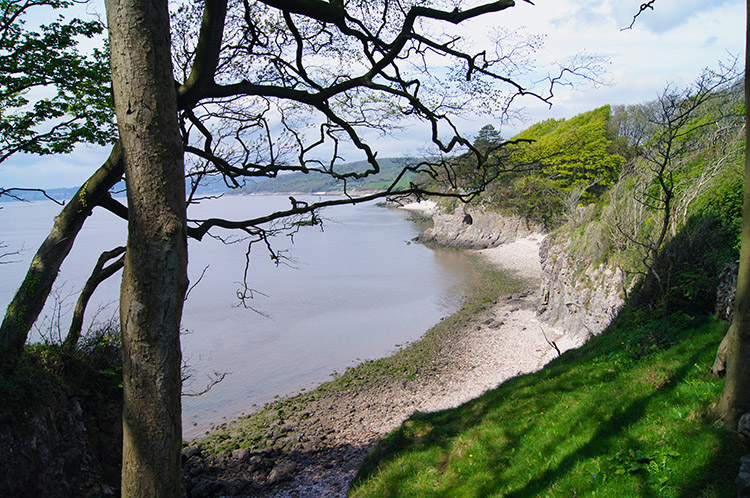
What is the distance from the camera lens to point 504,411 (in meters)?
6.93

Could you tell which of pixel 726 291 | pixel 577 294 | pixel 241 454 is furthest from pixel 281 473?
pixel 577 294

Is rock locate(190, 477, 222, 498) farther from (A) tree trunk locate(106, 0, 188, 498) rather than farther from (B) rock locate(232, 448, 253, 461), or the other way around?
(A) tree trunk locate(106, 0, 188, 498)

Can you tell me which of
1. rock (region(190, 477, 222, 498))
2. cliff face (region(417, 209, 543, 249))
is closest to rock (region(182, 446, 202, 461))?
rock (region(190, 477, 222, 498))

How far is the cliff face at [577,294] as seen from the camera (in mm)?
13484

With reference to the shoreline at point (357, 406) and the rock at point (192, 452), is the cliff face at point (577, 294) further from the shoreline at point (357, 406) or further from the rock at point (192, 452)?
the rock at point (192, 452)

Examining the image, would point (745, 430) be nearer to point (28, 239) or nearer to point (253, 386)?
point (253, 386)

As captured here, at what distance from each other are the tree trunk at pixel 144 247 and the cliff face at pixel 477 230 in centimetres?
4122

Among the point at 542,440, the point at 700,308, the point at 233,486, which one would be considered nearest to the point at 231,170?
the point at 542,440

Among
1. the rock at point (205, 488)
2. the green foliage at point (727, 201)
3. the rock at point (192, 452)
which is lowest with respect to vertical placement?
the rock at point (192, 452)

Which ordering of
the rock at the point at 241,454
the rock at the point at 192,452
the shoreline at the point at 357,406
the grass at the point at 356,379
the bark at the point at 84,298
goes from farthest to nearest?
the grass at the point at 356,379, the rock at the point at 241,454, the rock at the point at 192,452, the shoreline at the point at 357,406, the bark at the point at 84,298

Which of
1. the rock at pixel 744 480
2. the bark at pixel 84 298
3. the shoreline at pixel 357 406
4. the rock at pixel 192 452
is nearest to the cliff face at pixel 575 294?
the shoreline at pixel 357 406

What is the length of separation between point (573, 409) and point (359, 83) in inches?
192

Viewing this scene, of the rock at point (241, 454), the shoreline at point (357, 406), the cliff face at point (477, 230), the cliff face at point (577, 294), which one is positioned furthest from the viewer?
the cliff face at point (477, 230)

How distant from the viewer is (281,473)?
384 inches
